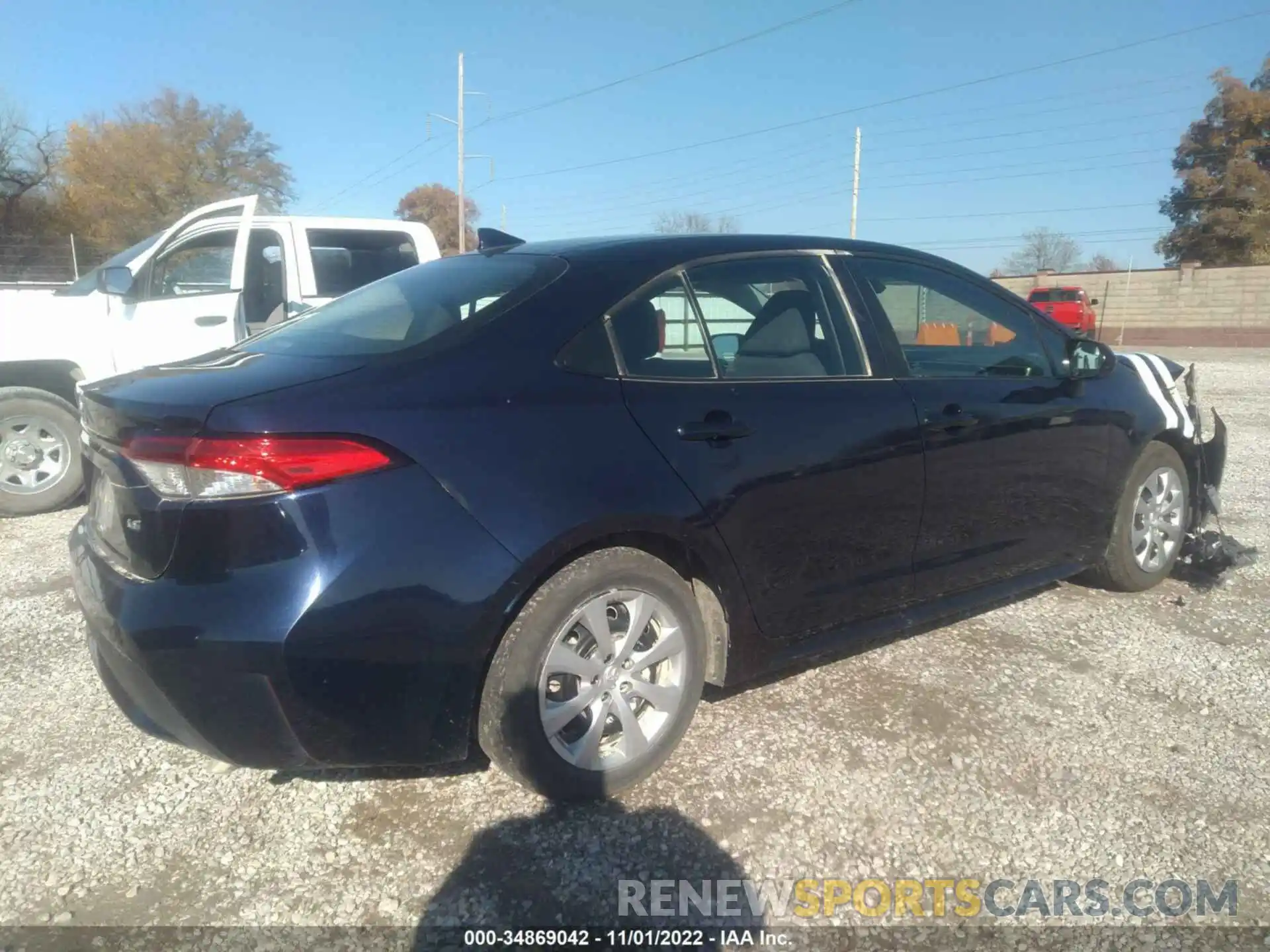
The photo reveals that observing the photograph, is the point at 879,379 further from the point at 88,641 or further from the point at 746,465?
the point at 88,641

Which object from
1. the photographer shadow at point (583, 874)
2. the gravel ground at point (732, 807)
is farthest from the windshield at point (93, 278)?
the photographer shadow at point (583, 874)

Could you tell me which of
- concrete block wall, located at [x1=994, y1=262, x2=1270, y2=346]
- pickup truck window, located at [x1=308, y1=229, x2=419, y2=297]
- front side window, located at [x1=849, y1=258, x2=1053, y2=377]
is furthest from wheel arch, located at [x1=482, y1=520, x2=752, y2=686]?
concrete block wall, located at [x1=994, y1=262, x2=1270, y2=346]

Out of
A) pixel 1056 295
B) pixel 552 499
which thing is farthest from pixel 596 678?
pixel 1056 295

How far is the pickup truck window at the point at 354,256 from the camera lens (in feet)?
22.5

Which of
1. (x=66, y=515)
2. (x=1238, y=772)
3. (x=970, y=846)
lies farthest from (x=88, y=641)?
(x=66, y=515)

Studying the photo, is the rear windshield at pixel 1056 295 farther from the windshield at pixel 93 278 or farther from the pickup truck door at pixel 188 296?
the windshield at pixel 93 278

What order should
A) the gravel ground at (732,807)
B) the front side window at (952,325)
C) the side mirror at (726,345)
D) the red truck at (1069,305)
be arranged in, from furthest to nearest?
the red truck at (1069,305)
the front side window at (952,325)
the side mirror at (726,345)
the gravel ground at (732,807)

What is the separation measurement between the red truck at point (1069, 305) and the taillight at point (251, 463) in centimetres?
2726

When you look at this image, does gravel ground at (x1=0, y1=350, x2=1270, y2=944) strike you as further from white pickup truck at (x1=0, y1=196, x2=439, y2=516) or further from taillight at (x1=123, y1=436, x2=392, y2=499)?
white pickup truck at (x1=0, y1=196, x2=439, y2=516)

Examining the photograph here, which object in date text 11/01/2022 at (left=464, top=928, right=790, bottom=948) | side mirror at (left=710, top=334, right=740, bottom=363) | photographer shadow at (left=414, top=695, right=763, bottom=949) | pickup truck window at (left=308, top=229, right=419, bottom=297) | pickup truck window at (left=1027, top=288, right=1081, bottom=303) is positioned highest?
pickup truck window at (left=1027, top=288, right=1081, bottom=303)

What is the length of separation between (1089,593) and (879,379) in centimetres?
197

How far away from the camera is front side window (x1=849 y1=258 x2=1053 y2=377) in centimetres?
340

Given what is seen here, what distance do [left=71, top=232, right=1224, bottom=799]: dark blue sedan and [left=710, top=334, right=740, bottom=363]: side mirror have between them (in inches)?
0.7

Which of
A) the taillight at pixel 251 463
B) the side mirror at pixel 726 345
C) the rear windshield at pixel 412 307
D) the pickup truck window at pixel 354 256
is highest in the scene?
the pickup truck window at pixel 354 256
